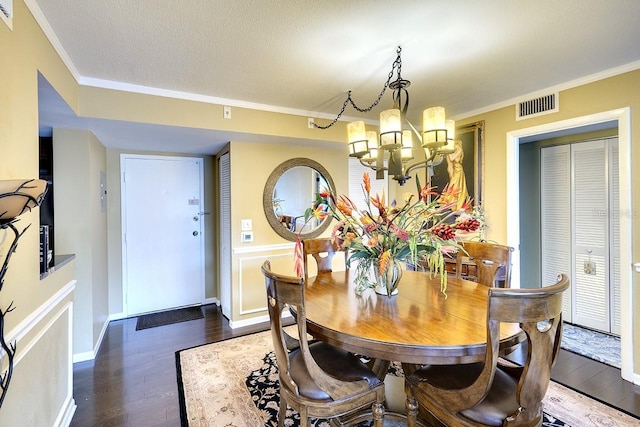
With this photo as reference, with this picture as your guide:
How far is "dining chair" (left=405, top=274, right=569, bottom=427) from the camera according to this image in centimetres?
110

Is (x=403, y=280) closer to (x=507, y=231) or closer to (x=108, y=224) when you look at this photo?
(x=507, y=231)

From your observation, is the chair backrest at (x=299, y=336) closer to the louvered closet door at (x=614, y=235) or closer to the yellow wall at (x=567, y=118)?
the yellow wall at (x=567, y=118)

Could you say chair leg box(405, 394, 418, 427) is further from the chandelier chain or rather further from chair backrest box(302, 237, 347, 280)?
the chandelier chain

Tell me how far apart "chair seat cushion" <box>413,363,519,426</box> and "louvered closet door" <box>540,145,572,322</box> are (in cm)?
285

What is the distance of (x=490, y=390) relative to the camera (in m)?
1.39

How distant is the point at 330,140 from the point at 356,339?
2.69 meters

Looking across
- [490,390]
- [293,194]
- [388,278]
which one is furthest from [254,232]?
[490,390]

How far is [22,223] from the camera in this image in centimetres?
146

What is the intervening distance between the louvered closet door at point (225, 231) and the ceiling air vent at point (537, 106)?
10.2 feet

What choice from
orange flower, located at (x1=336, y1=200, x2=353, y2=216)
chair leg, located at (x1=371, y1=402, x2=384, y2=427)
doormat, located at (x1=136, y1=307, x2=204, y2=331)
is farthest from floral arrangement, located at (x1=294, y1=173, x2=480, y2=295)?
doormat, located at (x1=136, y1=307, x2=204, y2=331)

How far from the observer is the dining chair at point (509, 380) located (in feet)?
3.62

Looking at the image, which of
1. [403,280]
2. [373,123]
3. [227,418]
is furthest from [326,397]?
[373,123]

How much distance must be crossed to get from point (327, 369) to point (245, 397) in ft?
3.06

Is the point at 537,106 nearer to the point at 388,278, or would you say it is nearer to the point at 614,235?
the point at 614,235
